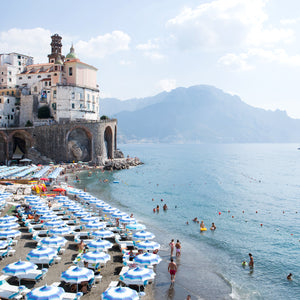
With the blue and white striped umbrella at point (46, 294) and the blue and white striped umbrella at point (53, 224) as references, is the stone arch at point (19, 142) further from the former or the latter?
the blue and white striped umbrella at point (46, 294)

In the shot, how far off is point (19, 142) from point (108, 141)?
82.8 feet

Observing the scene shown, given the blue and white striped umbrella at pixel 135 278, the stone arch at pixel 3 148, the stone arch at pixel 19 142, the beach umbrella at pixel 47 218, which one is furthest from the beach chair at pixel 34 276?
the stone arch at pixel 3 148

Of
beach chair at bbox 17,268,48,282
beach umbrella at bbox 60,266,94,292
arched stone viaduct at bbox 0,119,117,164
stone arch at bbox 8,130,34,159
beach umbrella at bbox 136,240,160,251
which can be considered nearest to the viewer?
beach umbrella at bbox 60,266,94,292

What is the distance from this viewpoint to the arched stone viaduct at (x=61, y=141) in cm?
8125

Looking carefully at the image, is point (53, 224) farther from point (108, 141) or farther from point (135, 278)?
point (108, 141)

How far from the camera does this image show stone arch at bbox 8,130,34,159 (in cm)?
8156

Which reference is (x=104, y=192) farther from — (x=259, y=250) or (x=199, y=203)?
(x=259, y=250)

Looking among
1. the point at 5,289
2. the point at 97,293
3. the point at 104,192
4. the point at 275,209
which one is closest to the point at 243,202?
the point at 275,209

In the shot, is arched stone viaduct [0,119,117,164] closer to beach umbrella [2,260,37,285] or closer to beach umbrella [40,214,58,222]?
beach umbrella [40,214,58,222]

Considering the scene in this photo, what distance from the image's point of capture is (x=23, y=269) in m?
16.6

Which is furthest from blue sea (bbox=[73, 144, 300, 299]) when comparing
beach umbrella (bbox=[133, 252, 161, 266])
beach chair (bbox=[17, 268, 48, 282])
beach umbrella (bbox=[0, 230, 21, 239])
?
beach umbrella (bbox=[0, 230, 21, 239])

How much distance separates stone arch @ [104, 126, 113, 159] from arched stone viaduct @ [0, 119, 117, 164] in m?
6.73

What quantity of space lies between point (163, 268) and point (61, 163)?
63.3m

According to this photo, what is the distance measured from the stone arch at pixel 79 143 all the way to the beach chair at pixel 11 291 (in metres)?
67.7
